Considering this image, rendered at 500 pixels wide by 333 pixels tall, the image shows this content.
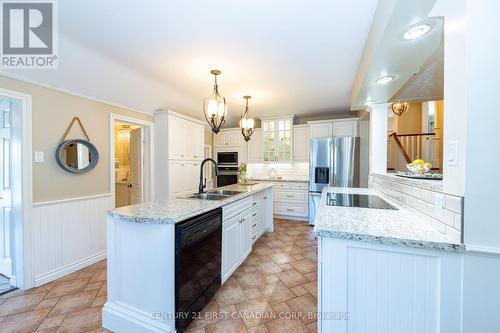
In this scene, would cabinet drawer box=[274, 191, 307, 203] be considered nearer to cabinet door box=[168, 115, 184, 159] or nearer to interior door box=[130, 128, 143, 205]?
cabinet door box=[168, 115, 184, 159]

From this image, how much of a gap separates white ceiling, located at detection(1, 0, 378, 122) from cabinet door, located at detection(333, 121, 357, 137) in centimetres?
119

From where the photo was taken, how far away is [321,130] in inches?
187

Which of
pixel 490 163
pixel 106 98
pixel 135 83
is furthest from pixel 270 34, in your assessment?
pixel 106 98

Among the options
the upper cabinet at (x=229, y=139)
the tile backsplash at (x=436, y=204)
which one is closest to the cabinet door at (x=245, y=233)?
the tile backsplash at (x=436, y=204)

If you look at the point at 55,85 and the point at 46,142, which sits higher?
the point at 55,85

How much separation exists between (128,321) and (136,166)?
2895 mm

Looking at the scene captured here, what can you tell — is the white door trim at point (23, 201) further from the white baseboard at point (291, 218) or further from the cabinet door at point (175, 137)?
the white baseboard at point (291, 218)

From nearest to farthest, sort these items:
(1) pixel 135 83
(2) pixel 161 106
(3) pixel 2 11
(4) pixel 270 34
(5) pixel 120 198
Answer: (3) pixel 2 11 < (4) pixel 270 34 < (1) pixel 135 83 < (2) pixel 161 106 < (5) pixel 120 198

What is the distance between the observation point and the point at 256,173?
578cm

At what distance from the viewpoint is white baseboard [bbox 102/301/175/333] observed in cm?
153

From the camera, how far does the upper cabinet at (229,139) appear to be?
560 cm

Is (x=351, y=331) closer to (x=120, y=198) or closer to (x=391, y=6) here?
(x=391, y=6)

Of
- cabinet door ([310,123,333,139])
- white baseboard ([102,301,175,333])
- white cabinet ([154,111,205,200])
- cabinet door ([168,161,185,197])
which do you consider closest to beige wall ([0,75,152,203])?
white cabinet ([154,111,205,200])

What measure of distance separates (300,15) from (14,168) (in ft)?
10.5
